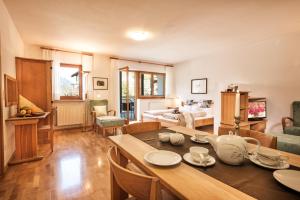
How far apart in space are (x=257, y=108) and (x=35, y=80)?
4.83m

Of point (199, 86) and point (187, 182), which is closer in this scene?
point (187, 182)

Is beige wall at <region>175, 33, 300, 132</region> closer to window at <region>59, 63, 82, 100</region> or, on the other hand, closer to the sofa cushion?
the sofa cushion

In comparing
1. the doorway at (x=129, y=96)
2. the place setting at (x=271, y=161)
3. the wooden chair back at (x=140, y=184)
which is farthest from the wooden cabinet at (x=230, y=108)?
→ the doorway at (x=129, y=96)

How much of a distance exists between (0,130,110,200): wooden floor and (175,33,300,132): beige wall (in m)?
2.68

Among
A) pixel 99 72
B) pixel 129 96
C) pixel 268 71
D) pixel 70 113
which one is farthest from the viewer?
pixel 129 96

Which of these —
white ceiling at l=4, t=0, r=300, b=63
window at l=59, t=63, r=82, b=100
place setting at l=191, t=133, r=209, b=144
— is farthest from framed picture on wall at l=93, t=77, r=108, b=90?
place setting at l=191, t=133, r=209, b=144

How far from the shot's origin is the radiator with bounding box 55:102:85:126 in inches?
187

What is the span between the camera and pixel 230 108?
3.28 metres

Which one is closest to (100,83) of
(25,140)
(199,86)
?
(25,140)

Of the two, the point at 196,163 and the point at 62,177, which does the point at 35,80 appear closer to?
the point at 62,177

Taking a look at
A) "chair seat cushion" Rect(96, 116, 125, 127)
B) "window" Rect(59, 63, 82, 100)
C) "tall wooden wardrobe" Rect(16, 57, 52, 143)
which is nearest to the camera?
"tall wooden wardrobe" Rect(16, 57, 52, 143)

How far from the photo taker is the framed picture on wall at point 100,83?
5.29m

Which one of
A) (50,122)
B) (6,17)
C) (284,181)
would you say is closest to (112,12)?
(6,17)

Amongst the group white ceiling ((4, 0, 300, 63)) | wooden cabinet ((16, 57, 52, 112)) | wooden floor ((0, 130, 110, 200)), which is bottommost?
wooden floor ((0, 130, 110, 200))
